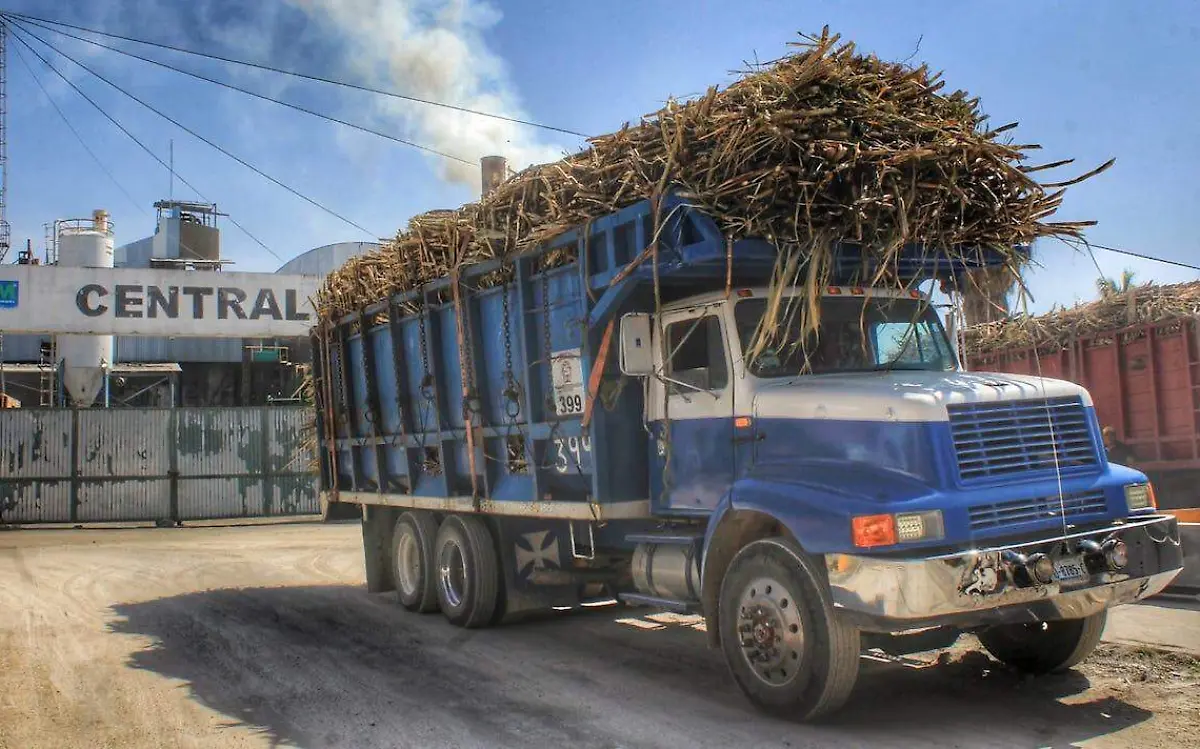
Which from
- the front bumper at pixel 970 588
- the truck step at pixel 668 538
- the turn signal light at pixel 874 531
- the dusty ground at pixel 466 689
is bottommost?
the dusty ground at pixel 466 689

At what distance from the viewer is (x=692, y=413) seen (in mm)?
6855

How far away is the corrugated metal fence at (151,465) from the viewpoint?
2183cm

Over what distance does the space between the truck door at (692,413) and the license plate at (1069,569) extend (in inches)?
76.6

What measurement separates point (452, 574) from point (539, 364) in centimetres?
269

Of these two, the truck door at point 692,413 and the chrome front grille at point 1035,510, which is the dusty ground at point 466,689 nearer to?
the chrome front grille at point 1035,510

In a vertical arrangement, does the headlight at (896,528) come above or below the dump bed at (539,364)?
below

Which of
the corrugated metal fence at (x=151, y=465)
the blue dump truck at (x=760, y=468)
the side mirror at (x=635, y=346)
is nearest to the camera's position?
the blue dump truck at (x=760, y=468)

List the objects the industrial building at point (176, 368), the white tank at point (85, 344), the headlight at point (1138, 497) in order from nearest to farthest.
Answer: the headlight at point (1138, 497) → the white tank at point (85, 344) → the industrial building at point (176, 368)

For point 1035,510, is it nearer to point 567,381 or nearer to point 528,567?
point 567,381

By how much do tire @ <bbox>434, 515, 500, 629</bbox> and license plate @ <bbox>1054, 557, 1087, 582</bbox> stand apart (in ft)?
16.7

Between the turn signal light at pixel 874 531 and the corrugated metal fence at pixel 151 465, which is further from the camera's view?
the corrugated metal fence at pixel 151 465

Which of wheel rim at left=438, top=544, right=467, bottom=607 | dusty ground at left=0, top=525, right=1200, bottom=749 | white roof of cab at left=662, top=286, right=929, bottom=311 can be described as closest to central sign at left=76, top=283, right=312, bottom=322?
dusty ground at left=0, top=525, right=1200, bottom=749

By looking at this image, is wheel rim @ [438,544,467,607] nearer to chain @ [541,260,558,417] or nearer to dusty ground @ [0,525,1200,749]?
dusty ground @ [0,525,1200,749]

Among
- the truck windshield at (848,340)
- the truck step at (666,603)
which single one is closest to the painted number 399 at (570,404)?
the truck step at (666,603)
